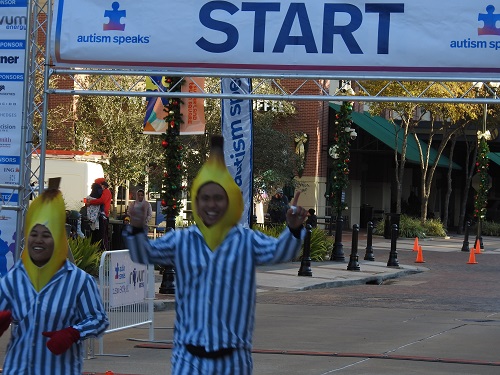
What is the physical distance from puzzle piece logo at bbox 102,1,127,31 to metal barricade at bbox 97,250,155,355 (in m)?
2.53

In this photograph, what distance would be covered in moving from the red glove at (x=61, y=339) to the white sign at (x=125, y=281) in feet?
19.8

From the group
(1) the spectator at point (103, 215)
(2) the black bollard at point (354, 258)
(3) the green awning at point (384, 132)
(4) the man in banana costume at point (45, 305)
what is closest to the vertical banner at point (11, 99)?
(4) the man in banana costume at point (45, 305)

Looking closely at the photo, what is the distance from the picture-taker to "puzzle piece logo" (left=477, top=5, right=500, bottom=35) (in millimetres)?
11062

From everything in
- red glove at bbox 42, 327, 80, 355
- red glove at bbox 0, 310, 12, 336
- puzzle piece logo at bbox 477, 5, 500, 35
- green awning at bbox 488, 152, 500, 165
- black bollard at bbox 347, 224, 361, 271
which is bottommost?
black bollard at bbox 347, 224, 361, 271

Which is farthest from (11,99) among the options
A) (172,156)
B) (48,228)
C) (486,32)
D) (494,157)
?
(494,157)

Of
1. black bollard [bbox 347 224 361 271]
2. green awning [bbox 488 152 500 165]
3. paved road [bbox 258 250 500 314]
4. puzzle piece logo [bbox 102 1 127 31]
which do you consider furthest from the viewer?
green awning [bbox 488 152 500 165]

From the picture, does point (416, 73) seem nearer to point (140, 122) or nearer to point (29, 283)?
point (29, 283)

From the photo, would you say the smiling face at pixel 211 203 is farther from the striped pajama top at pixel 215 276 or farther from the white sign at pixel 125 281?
the white sign at pixel 125 281

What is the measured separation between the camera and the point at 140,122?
35.4 m

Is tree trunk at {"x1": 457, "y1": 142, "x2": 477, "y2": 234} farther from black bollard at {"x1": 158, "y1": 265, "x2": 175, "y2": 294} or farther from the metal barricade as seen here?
the metal barricade

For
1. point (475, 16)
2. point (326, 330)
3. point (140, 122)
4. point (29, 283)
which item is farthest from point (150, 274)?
point (140, 122)

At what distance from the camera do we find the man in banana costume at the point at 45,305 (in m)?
5.15

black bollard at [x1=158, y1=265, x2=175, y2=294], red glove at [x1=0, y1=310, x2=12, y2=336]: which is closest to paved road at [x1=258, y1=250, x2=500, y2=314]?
black bollard at [x1=158, y1=265, x2=175, y2=294]

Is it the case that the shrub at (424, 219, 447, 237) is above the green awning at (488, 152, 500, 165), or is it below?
below
